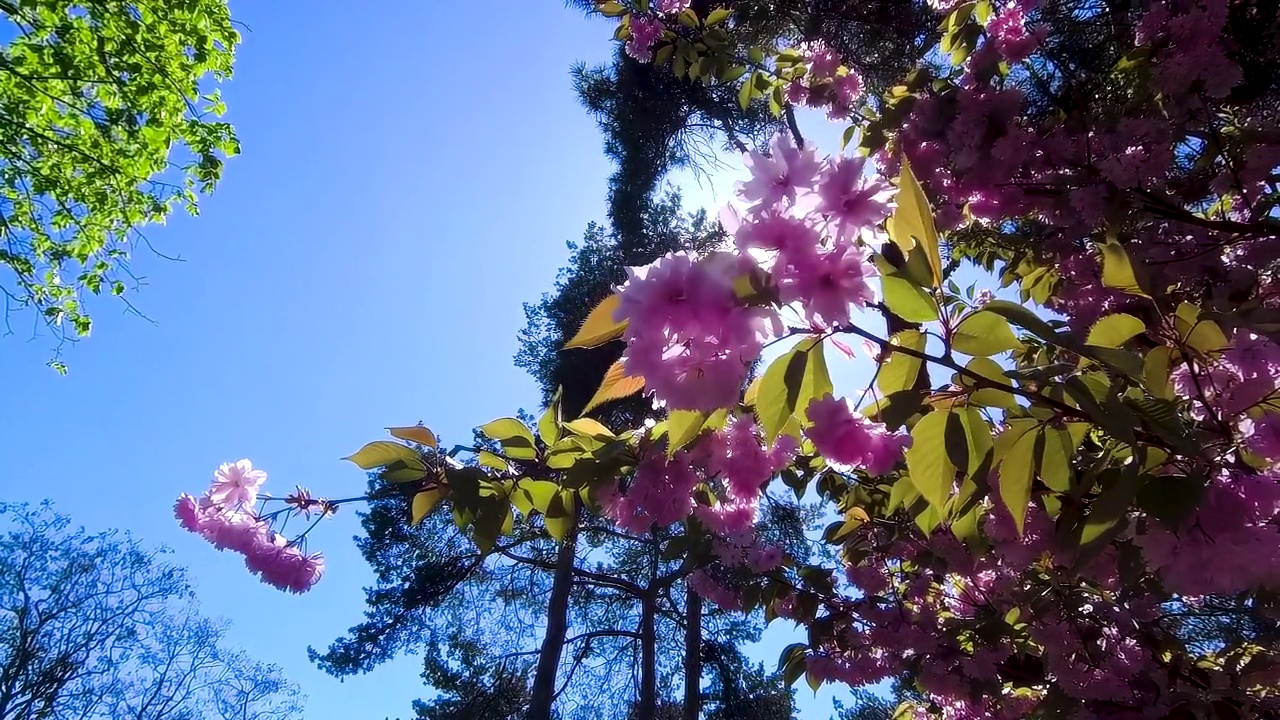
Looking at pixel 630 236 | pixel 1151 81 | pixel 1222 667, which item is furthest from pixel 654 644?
pixel 1151 81

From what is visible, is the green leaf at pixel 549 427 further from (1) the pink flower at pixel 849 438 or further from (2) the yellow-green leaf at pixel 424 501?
(1) the pink flower at pixel 849 438

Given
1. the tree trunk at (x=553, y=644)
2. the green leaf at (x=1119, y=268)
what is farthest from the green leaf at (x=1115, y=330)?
the tree trunk at (x=553, y=644)

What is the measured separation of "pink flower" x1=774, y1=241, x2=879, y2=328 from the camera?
2.77 ft

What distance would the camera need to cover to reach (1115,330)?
1073mm

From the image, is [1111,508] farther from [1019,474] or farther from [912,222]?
[912,222]

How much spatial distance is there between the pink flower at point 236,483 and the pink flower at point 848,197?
1461 mm

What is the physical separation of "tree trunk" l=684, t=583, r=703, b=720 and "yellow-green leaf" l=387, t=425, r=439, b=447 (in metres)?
6.96

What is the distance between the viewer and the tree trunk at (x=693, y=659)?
7.93 metres

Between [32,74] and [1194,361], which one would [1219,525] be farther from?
[32,74]

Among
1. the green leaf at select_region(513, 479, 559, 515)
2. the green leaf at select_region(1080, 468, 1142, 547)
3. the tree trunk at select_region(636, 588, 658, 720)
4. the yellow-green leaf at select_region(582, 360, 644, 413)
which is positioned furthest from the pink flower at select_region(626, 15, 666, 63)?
the tree trunk at select_region(636, 588, 658, 720)

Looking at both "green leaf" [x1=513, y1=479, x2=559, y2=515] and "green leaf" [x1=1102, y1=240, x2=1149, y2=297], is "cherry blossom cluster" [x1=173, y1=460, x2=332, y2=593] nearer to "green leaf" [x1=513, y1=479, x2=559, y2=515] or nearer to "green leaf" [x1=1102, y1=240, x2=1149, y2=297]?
"green leaf" [x1=513, y1=479, x2=559, y2=515]

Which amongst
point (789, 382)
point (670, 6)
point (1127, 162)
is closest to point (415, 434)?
point (789, 382)

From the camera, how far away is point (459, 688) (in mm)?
9047

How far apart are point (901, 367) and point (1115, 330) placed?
38cm
